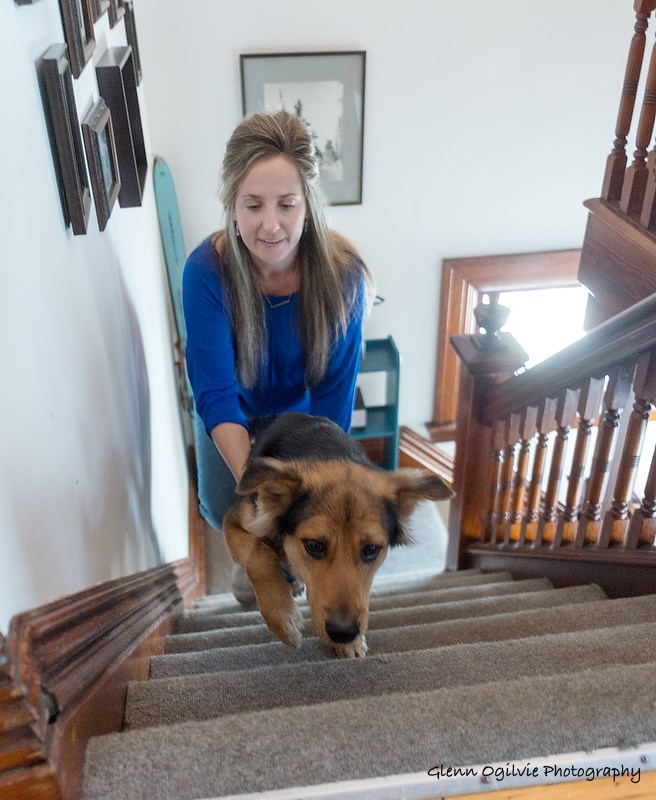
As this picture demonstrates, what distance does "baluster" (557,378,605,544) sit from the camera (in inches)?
80.3

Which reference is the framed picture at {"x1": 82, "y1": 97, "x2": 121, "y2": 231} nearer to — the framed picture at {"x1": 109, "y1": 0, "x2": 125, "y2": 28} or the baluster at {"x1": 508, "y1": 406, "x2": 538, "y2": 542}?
the framed picture at {"x1": 109, "y1": 0, "x2": 125, "y2": 28}

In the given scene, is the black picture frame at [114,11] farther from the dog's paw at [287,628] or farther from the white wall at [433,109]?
the dog's paw at [287,628]

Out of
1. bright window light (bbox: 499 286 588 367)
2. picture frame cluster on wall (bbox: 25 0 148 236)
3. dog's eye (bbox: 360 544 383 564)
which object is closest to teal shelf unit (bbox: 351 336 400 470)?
bright window light (bbox: 499 286 588 367)

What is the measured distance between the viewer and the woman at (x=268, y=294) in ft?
6.18

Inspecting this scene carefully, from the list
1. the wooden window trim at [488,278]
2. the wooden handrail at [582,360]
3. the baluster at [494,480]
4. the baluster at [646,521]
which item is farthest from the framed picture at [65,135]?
the wooden window trim at [488,278]

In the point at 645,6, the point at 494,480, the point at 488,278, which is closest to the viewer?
the point at 645,6

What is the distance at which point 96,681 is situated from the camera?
39.1 inches

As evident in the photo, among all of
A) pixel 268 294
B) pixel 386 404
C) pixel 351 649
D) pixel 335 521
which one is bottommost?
pixel 386 404

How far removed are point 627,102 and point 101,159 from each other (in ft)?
5.36

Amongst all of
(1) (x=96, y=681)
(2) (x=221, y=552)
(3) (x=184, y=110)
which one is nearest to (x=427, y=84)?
(3) (x=184, y=110)

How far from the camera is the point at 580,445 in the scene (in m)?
2.18

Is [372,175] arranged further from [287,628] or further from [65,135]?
[287,628]

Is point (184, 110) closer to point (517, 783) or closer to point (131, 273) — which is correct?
point (131, 273)

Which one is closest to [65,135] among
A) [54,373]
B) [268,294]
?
[54,373]
